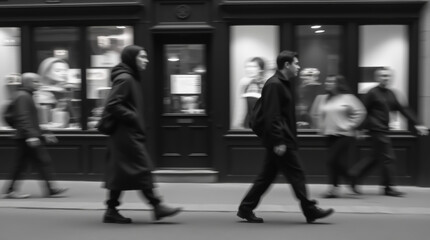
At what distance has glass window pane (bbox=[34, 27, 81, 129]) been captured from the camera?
1079 cm

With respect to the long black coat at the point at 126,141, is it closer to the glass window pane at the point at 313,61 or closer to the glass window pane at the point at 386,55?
the glass window pane at the point at 313,61

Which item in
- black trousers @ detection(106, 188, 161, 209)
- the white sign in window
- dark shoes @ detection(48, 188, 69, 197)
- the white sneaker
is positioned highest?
the white sign in window

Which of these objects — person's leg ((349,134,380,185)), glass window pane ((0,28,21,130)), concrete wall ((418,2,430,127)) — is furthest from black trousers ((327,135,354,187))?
glass window pane ((0,28,21,130))

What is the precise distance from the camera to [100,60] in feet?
35.3


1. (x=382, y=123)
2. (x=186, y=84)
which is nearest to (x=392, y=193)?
(x=382, y=123)

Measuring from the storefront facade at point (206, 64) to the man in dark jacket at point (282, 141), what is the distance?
3287mm

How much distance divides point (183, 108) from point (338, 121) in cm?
316

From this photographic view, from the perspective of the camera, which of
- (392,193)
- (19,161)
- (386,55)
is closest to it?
(19,161)

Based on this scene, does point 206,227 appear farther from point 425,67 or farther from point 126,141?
point 425,67

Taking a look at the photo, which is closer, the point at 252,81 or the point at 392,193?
the point at 392,193

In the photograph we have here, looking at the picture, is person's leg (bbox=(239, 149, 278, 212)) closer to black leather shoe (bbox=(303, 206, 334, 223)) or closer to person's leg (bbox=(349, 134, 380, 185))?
black leather shoe (bbox=(303, 206, 334, 223))

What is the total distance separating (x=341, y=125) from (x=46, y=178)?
178 inches

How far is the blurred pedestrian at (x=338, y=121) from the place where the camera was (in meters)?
8.76

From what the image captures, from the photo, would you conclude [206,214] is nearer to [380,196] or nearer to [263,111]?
[263,111]
